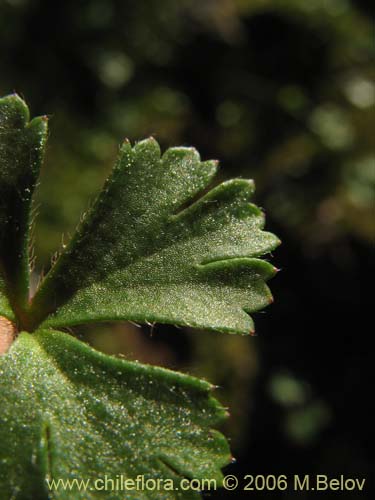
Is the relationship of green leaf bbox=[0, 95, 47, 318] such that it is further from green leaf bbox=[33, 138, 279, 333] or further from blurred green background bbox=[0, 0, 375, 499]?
blurred green background bbox=[0, 0, 375, 499]

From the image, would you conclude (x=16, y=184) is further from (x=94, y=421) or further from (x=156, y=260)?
(x=94, y=421)

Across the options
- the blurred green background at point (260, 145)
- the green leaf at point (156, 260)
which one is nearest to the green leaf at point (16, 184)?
the green leaf at point (156, 260)

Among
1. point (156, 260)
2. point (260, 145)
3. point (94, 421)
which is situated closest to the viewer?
point (94, 421)

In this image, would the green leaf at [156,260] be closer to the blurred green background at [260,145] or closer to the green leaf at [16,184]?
the green leaf at [16,184]

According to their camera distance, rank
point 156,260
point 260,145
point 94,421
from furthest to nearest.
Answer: point 260,145 → point 156,260 → point 94,421

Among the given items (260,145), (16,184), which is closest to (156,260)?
(16,184)

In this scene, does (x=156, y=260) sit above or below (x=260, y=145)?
above
